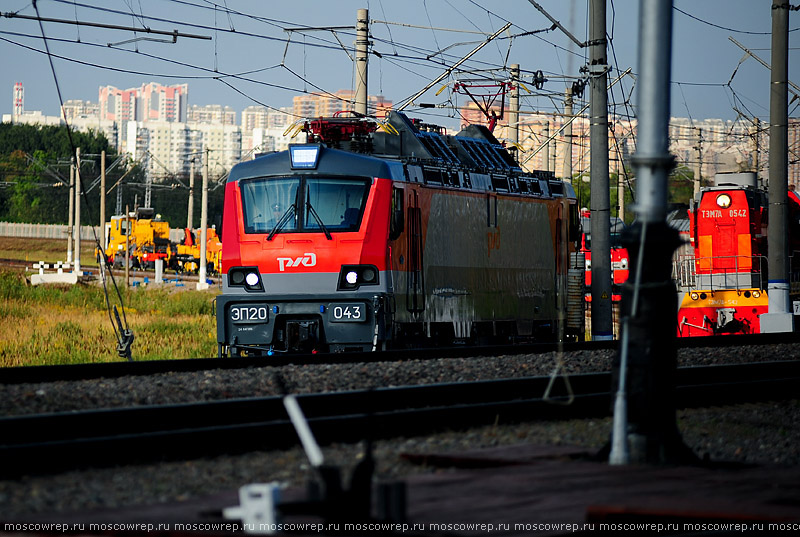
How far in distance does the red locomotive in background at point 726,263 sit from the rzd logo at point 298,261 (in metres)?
13.2

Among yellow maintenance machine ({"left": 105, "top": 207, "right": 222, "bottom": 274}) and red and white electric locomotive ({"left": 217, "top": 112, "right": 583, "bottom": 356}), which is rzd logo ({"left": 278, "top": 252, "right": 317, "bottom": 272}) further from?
yellow maintenance machine ({"left": 105, "top": 207, "right": 222, "bottom": 274})

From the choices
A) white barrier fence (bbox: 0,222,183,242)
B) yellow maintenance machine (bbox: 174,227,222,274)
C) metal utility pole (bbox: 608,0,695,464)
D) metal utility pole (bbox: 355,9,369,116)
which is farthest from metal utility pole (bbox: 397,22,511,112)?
white barrier fence (bbox: 0,222,183,242)

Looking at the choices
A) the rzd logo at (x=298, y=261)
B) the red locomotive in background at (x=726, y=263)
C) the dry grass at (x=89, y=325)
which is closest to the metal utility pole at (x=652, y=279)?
the rzd logo at (x=298, y=261)

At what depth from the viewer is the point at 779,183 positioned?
2252 cm

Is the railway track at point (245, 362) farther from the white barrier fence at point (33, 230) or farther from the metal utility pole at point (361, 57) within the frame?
the white barrier fence at point (33, 230)

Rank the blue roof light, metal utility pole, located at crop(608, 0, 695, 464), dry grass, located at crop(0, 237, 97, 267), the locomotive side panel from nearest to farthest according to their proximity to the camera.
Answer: metal utility pole, located at crop(608, 0, 695, 464), the blue roof light, the locomotive side panel, dry grass, located at crop(0, 237, 97, 267)

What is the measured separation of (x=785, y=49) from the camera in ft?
76.6

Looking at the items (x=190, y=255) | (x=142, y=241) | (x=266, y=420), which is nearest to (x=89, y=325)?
(x=266, y=420)

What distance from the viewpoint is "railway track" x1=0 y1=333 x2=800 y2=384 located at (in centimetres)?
1185

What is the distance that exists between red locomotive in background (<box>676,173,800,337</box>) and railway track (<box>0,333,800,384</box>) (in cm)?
649

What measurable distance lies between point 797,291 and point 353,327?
52.2ft

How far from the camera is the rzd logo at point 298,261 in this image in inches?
609

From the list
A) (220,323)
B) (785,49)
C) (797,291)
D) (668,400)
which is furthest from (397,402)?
(797,291)

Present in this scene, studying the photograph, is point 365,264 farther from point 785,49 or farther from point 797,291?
point 797,291
